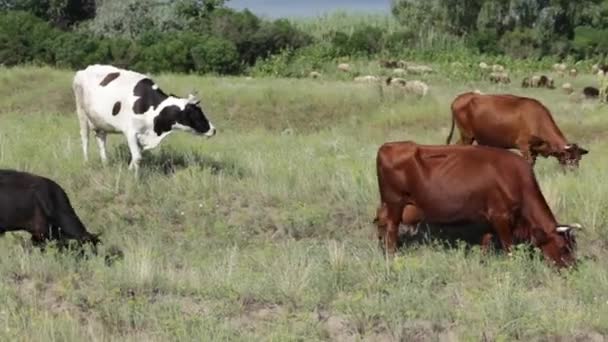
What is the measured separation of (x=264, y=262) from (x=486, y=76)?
83.8 ft

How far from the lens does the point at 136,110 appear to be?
1358cm

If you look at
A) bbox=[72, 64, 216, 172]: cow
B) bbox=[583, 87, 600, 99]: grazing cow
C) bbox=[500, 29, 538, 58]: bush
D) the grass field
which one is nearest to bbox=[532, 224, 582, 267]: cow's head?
the grass field

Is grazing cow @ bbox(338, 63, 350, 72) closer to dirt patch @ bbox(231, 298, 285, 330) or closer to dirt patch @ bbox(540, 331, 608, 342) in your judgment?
dirt patch @ bbox(231, 298, 285, 330)

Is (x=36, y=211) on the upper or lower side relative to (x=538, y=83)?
upper

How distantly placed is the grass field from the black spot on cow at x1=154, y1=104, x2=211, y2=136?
61 cm

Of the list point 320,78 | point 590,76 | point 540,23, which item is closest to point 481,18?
point 540,23

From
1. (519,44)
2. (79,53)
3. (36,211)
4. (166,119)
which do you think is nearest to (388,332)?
(36,211)

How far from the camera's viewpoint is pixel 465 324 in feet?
25.7

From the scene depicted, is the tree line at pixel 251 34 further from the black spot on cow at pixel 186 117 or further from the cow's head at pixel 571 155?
the cow's head at pixel 571 155

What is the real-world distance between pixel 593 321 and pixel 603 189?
468cm

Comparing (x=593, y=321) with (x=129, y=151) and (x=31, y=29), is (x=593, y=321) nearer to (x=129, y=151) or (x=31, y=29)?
(x=129, y=151)

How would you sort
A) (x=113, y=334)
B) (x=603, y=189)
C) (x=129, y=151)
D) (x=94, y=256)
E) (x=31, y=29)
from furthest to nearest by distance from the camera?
(x=31, y=29)
(x=129, y=151)
(x=603, y=189)
(x=94, y=256)
(x=113, y=334)

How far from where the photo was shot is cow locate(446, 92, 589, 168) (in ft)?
47.4

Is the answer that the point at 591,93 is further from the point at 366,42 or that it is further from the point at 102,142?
the point at 102,142
